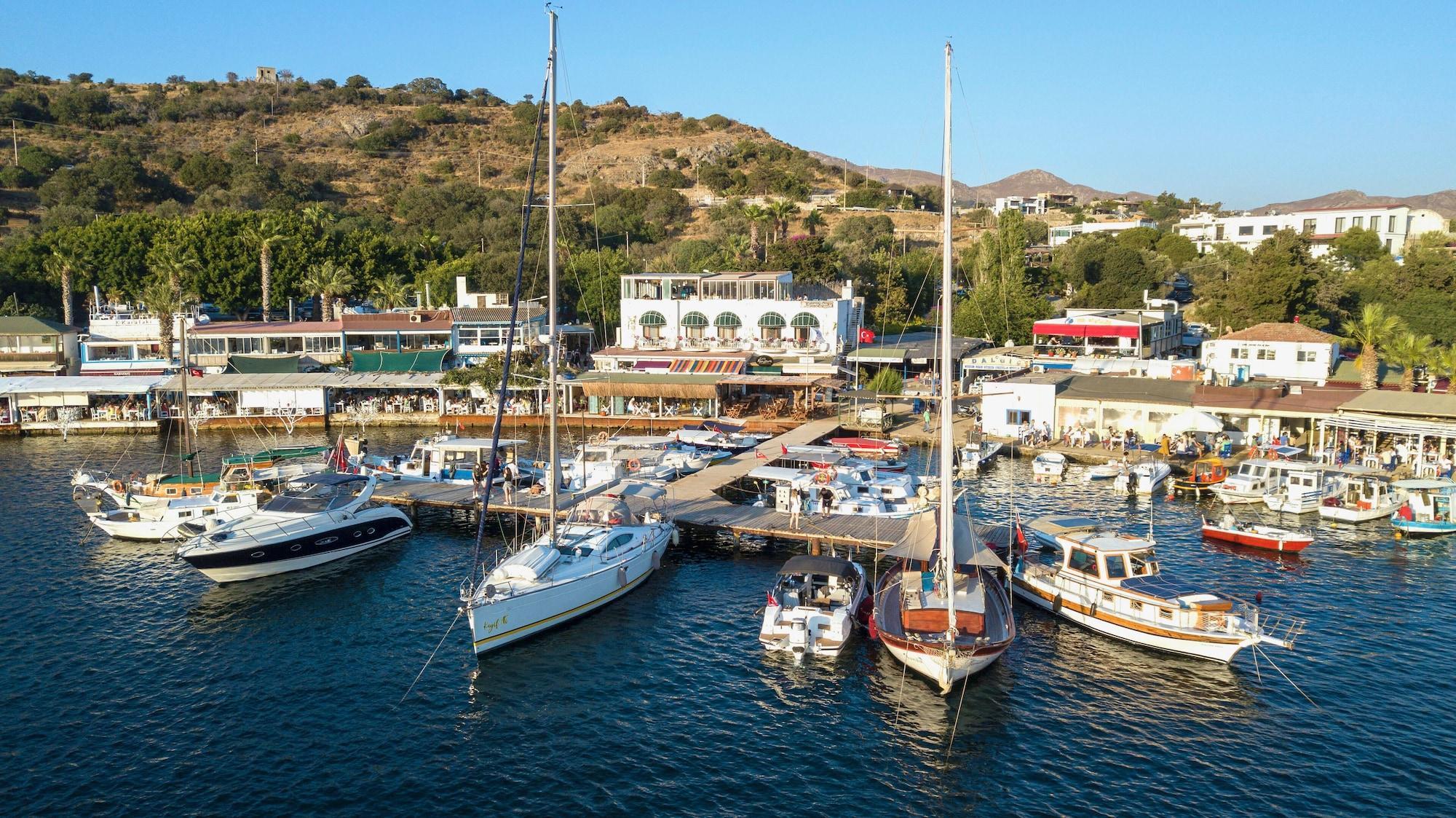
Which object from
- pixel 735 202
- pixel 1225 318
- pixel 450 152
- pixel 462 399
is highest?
pixel 450 152

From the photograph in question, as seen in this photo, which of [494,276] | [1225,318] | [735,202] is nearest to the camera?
[1225,318]

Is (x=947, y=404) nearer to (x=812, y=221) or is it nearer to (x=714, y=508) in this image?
(x=714, y=508)

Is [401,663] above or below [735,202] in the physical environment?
below

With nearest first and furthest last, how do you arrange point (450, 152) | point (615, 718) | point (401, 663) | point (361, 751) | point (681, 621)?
point (361, 751), point (615, 718), point (401, 663), point (681, 621), point (450, 152)

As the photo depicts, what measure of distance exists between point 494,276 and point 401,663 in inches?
2993

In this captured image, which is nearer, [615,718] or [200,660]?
[615,718]

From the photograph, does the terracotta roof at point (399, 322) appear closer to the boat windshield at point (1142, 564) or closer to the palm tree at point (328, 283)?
the palm tree at point (328, 283)

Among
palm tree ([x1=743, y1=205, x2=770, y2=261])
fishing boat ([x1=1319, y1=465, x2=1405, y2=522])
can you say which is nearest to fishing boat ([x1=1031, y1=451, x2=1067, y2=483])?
fishing boat ([x1=1319, y1=465, x2=1405, y2=522])

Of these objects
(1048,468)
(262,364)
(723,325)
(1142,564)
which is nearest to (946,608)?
(1142,564)

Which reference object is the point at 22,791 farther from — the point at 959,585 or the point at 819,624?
the point at 959,585

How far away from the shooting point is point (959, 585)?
3100 cm

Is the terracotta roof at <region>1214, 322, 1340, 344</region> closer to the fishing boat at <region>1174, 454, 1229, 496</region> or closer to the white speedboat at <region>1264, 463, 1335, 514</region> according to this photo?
the fishing boat at <region>1174, 454, 1229, 496</region>

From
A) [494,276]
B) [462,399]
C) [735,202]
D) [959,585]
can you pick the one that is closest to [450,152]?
[735,202]

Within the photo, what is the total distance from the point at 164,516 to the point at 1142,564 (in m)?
43.1
